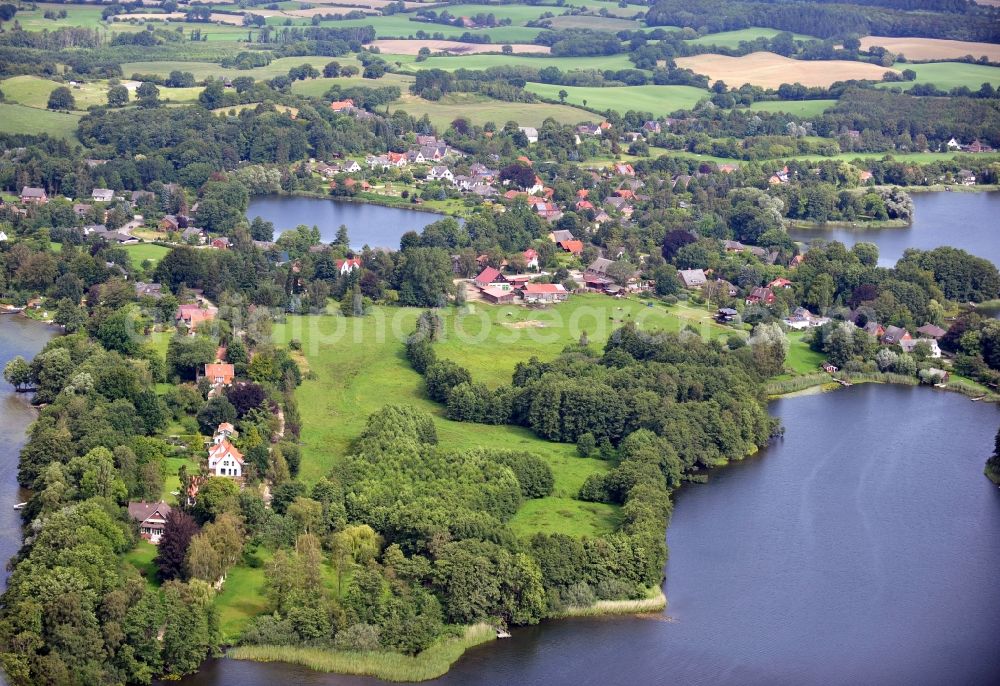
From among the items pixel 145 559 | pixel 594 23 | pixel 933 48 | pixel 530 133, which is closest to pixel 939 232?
pixel 530 133

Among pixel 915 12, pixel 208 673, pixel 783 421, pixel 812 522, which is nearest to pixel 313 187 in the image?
pixel 783 421

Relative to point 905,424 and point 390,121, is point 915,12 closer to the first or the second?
point 390,121

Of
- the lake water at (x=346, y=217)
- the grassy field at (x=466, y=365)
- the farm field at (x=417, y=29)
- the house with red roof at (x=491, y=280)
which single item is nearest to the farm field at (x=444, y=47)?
the farm field at (x=417, y=29)

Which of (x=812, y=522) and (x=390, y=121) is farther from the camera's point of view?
(x=390, y=121)

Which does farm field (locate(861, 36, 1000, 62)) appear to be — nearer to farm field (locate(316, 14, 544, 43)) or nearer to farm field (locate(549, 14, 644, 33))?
farm field (locate(549, 14, 644, 33))

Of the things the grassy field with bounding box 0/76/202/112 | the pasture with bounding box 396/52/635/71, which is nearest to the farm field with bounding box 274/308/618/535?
the grassy field with bounding box 0/76/202/112

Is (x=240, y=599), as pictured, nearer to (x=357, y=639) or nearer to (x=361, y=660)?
(x=357, y=639)
